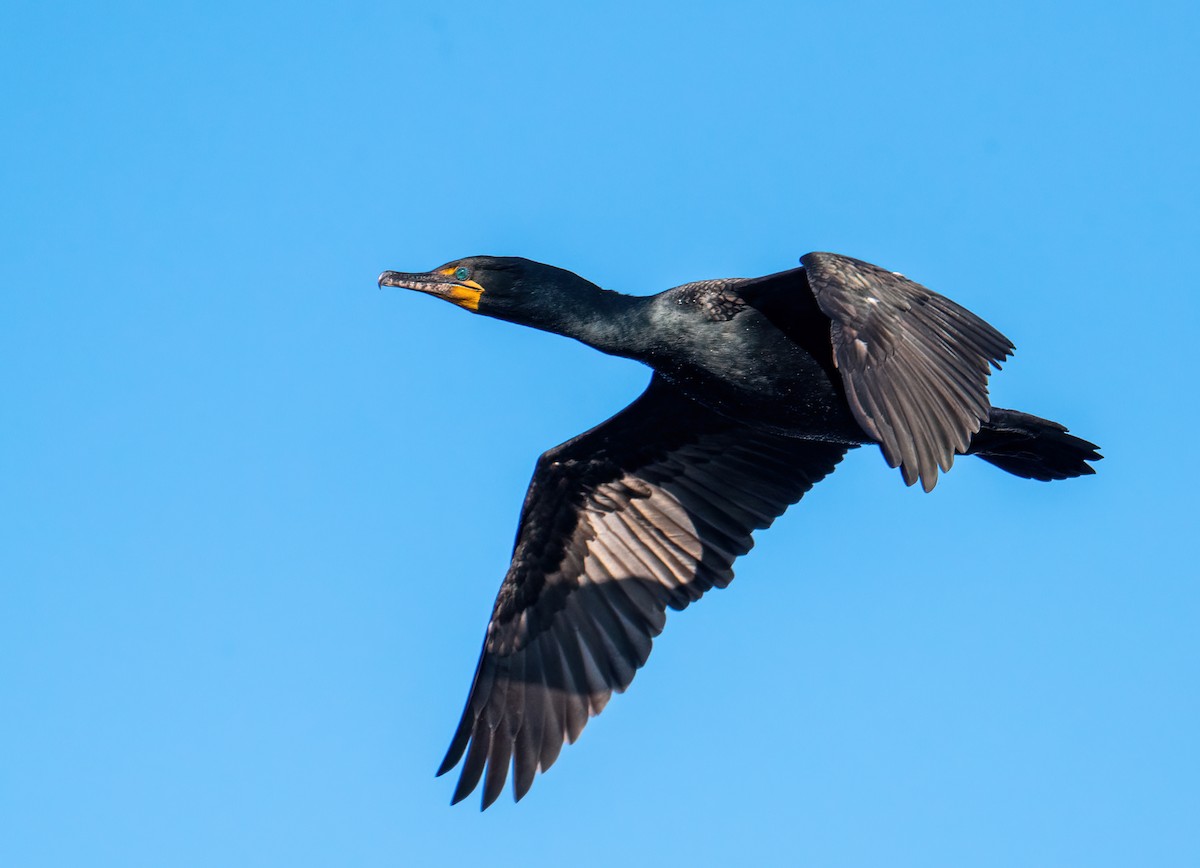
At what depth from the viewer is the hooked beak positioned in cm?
853

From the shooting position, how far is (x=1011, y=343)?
7.77 m

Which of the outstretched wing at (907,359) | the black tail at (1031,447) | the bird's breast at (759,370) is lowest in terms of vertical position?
the outstretched wing at (907,359)

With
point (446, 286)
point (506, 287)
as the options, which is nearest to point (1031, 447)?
point (506, 287)

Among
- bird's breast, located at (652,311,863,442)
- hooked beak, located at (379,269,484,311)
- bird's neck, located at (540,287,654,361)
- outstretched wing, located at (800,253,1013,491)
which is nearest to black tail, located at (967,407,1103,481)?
bird's breast, located at (652,311,863,442)

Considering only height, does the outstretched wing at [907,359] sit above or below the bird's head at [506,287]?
below

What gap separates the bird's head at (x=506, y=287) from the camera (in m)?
8.52

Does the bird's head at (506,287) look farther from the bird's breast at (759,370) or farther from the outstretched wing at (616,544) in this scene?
the outstretched wing at (616,544)

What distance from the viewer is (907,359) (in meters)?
7.34

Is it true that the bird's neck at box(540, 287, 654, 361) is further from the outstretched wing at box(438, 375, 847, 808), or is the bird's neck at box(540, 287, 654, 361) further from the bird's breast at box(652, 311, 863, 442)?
the outstretched wing at box(438, 375, 847, 808)

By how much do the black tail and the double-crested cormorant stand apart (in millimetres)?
11

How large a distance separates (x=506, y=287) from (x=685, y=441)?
169 centimetres

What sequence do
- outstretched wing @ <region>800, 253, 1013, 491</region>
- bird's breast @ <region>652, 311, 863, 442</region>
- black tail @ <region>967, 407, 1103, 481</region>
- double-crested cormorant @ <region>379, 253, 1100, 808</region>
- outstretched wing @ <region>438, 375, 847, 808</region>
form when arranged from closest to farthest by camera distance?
outstretched wing @ <region>800, 253, 1013, 491</region>, double-crested cormorant @ <region>379, 253, 1100, 808</region>, bird's breast @ <region>652, 311, 863, 442</region>, black tail @ <region>967, 407, 1103, 481</region>, outstretched wing @ <region>438, 375, 847, 808</region>

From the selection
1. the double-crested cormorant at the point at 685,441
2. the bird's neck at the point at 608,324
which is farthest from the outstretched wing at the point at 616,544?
the bird's neck at the point at 608,324

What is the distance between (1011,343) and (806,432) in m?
1.26
